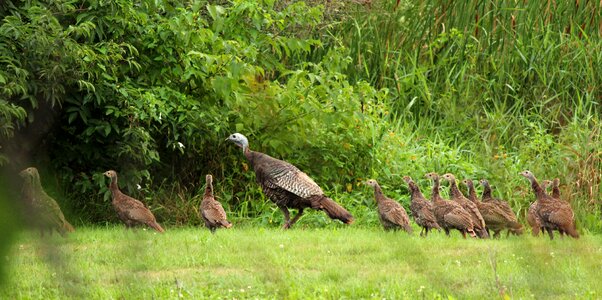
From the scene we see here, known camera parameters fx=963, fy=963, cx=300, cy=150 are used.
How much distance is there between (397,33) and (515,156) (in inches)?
116

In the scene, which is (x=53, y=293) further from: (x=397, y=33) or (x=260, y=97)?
(x=397, y=33)

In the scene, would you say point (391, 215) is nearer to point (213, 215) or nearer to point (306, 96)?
point (213, 215)

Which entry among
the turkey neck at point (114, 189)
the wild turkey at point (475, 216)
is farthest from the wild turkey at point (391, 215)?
the turkey neck at point (114, 189)

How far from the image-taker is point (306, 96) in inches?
402

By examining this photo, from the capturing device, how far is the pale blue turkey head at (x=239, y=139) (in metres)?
9.89

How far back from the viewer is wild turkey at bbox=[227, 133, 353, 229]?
9312 millimetres

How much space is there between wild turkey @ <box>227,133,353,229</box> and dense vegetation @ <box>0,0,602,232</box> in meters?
0.46

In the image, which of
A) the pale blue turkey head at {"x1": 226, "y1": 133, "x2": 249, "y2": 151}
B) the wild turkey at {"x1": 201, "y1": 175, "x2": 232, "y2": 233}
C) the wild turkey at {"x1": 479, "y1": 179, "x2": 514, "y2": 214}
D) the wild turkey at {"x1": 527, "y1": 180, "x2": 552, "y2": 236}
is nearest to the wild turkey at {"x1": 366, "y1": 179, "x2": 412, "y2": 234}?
the wild turkey at {"x1": 479, "y1": 179, "x2": 514, "y2": 214}

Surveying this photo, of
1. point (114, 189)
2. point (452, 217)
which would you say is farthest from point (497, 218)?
point (114, 189)

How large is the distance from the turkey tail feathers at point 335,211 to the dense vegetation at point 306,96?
0.81 metres

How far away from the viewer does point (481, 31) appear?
13.3 m

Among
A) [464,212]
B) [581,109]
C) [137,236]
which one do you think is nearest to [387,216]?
[464,212]

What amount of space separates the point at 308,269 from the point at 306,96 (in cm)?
374

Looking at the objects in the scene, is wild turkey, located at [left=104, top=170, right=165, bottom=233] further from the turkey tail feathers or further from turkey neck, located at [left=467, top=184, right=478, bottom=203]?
turkey neck, located at [left=467, top=184, right=478, bottom=203]
